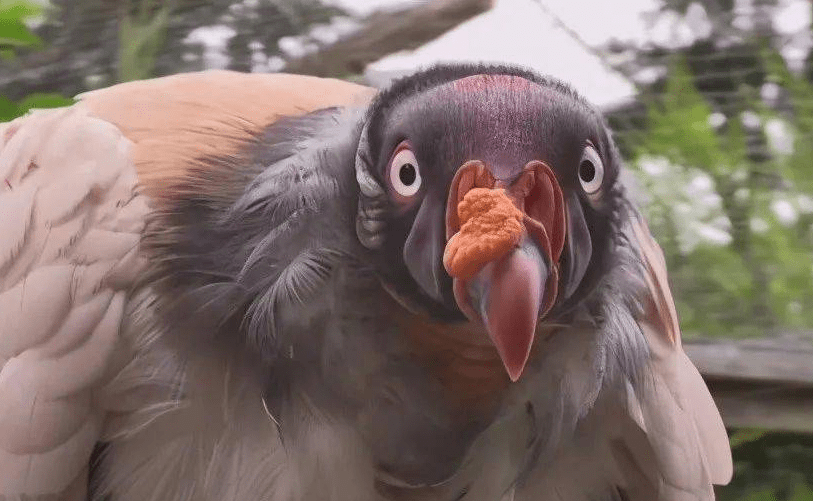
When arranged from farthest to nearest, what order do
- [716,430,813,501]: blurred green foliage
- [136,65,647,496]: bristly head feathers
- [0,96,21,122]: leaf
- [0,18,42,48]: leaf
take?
[716,430,813,501]: blurred green foliage
[0,96,21,122]: leaf
[0,18,42,48]: leaf
[136,65,647,496]: bristly head feathers

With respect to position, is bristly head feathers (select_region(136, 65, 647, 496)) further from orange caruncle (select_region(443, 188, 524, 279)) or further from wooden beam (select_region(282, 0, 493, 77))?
wooden beam (select_region(282, 0, 493, 77))

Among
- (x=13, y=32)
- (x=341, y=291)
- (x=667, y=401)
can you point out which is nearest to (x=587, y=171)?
(x=341, y=291)

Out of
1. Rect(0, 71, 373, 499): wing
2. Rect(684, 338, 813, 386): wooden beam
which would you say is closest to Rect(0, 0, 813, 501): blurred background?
Rect(684, 338, 813, 386): wooden beam

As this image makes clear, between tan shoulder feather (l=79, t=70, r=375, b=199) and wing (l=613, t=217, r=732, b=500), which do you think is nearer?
tan shoulder feather (l=79, t=70, r=375, b=199)

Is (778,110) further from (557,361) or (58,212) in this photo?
(58,212)

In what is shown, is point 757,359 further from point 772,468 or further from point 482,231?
point 482,231

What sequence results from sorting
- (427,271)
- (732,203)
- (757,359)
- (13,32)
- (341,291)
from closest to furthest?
(427,271)
(341,291)
(13,32)
(757,359)
(732,203)

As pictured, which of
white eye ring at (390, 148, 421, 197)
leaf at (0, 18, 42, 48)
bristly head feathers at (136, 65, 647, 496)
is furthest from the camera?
leaf at (0, 18, 42, 48)
